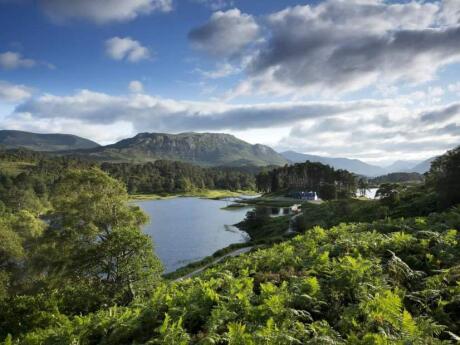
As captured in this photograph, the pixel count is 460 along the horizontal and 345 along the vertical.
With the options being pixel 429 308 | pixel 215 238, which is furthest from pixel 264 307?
pixel 215 238

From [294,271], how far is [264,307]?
3.79 meters

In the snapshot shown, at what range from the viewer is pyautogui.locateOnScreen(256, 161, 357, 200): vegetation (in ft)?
513

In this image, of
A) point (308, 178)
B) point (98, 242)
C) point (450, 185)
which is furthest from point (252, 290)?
point (308, 178)

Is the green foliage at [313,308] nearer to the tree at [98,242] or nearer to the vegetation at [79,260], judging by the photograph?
the vegetation at [79,260]

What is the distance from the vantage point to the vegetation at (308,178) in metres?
156

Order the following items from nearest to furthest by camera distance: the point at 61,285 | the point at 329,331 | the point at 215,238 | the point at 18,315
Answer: the point at 329,331 < the point at 18,315 < the point at 61,285 < the point at 215,238

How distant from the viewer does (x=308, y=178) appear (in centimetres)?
17512

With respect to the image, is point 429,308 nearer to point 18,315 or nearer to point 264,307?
point 264,307

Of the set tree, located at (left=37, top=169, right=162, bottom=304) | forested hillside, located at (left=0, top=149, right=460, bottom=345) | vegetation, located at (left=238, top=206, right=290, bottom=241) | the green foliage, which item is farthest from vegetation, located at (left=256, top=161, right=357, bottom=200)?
the green foliage

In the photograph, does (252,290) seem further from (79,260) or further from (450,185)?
(450,185)

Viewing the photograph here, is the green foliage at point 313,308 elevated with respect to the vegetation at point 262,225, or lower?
elevated

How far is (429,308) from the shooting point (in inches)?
365

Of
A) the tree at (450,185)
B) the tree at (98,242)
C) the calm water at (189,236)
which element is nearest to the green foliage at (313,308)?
the tree at (98,242)

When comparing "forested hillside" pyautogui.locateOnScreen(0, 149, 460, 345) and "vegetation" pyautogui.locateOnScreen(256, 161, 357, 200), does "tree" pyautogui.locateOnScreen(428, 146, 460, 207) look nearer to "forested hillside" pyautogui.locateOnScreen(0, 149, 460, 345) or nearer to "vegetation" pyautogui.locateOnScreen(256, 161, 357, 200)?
"forested hillside" pyautogui.locateOnScreen(0, 149, 460, 345)
